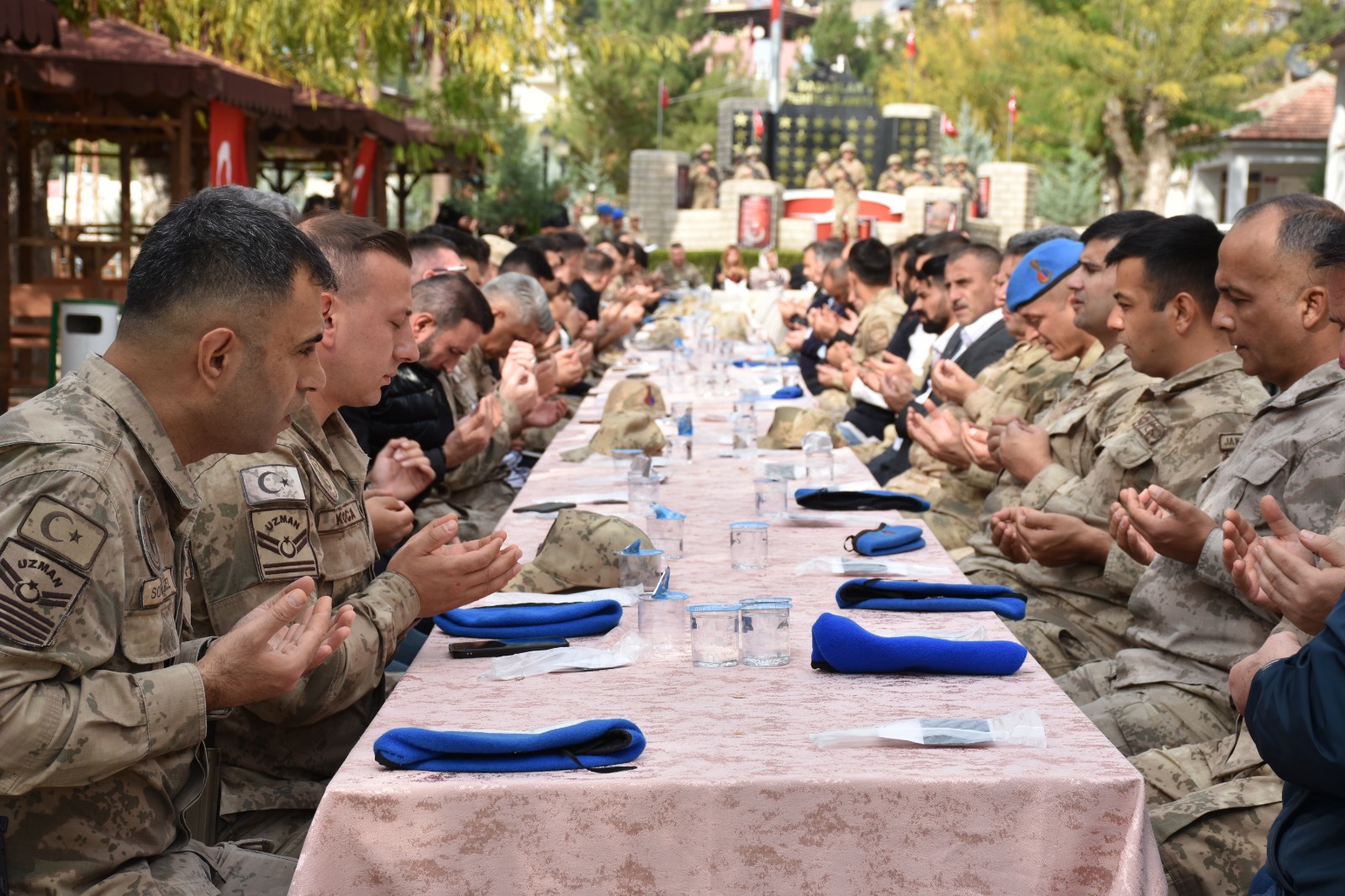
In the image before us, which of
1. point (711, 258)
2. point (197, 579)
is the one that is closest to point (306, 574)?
point (197, 579)

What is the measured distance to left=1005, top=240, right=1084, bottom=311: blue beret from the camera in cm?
554

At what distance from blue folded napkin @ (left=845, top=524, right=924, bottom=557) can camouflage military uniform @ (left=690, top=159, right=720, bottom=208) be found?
3762 centimetres

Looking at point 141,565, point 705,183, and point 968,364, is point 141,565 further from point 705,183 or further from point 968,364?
point 705,183

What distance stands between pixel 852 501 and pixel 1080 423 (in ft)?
3.26

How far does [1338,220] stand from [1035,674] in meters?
1.51

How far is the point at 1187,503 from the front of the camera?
3.18 metres

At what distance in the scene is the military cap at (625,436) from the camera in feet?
17.0

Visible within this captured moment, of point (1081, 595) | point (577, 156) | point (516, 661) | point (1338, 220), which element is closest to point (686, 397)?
point (1081, 595)

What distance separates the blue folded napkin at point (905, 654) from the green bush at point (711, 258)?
102ft

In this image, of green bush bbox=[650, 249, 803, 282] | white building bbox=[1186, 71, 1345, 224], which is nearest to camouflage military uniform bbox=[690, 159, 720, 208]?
green bush bbox=[650, 249, 803, 282]

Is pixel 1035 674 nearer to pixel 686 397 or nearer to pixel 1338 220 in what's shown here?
pixel 1338 220

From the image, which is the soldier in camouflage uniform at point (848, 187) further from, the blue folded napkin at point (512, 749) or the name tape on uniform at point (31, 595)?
the name tape on uniform at point (31, 595)

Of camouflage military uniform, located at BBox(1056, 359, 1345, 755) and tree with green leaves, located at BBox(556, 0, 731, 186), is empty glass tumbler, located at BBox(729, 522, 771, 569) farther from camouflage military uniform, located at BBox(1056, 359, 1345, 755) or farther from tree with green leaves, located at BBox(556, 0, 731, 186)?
tree with green leaves, located at BBox(556, 0, 731, 186)

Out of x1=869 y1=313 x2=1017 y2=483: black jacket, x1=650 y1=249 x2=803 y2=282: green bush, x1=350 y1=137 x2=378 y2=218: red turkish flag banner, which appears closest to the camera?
x1=869 y1=313 x2=1017 y2=483: black jacket
